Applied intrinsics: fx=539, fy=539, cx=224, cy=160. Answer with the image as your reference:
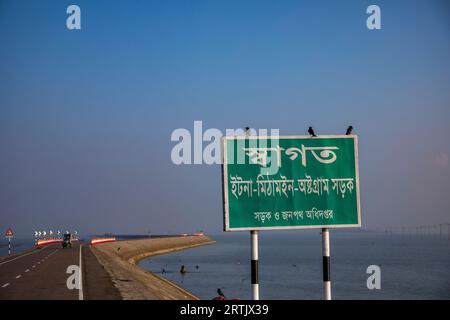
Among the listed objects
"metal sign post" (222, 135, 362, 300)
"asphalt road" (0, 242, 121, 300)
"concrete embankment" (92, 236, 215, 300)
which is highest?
"metal sign post" (222, 135, 362, 300)

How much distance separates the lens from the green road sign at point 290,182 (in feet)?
53.8

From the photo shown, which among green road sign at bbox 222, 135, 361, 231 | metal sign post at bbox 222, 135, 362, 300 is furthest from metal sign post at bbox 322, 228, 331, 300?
green road sign at bbox 222, 135, 361, 231

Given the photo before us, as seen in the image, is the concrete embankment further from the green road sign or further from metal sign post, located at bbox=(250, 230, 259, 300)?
the green road sign

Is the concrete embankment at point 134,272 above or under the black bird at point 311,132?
under

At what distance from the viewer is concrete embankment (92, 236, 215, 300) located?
111 ft

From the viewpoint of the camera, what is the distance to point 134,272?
182 ft

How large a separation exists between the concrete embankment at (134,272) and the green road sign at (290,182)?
14.3 meters

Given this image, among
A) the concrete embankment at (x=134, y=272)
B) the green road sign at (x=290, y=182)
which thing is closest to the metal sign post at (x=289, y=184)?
the green road sign at (x=290, y=182)

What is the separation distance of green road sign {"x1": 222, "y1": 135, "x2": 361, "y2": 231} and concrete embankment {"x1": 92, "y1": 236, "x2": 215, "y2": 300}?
14.3 m

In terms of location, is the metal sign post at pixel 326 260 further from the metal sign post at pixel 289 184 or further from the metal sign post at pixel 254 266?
the metal sign post at pixel 254 266

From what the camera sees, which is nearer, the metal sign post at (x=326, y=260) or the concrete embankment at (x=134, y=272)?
the metal sign post at (x=326, y=260)
